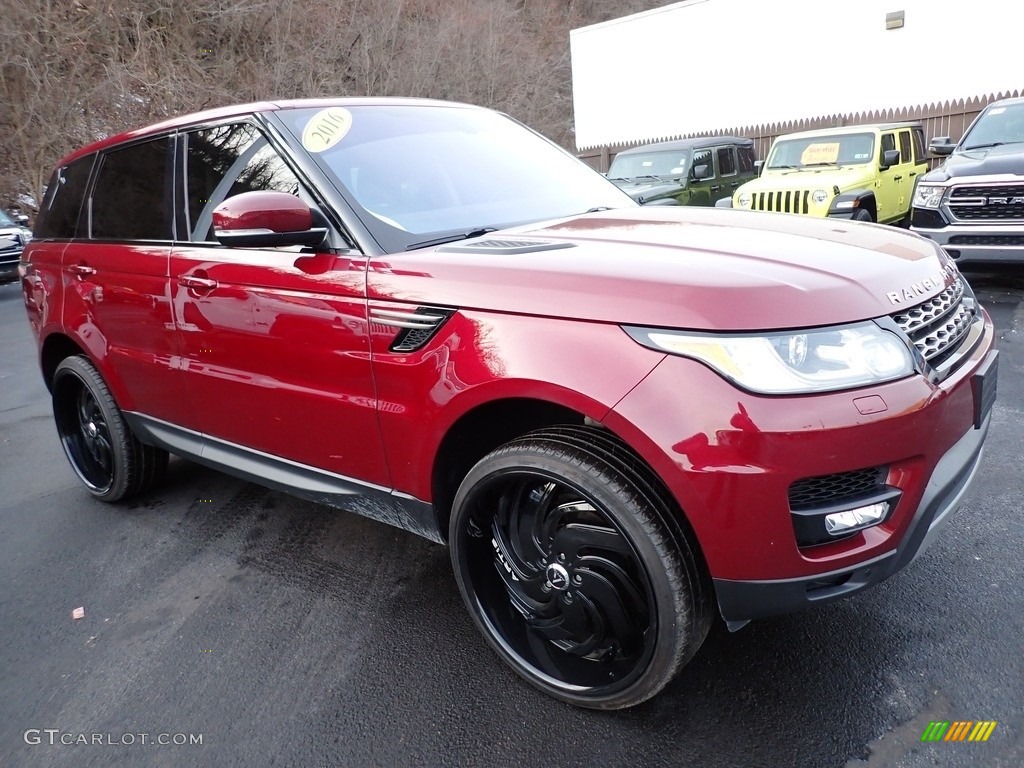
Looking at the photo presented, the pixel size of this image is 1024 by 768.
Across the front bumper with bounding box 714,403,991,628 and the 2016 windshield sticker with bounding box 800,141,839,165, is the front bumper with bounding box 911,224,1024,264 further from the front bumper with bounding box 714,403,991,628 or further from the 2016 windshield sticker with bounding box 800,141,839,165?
the front bumper with bounding box 714,403,991,628

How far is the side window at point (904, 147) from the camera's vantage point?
1053 centimetres

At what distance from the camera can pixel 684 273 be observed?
1.85 metres

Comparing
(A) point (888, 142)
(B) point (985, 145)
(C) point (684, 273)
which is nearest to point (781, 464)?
(C) point (684, 273)

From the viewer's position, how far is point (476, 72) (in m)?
28.8

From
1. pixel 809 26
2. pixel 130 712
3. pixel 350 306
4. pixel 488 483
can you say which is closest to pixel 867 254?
pixel 488 483

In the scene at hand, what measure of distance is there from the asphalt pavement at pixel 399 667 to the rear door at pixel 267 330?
593 mm

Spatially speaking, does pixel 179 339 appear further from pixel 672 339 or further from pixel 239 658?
pixel 672 339

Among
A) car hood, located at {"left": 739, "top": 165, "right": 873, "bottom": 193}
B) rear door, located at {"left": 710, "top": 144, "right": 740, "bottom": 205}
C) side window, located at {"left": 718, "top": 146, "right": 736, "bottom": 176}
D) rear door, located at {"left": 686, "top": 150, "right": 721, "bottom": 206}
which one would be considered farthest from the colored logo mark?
side window, located at {"left": 718, "top": 146, "right": 736, "bottom": 176}

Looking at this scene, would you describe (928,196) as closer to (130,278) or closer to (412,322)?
(412,322)

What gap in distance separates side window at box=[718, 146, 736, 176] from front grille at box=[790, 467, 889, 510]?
1148cm

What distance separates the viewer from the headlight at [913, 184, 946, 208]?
7.16 meters

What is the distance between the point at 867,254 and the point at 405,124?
1.77 metres

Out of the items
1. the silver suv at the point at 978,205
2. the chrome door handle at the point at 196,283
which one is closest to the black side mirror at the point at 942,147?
the silver suv at the point at 978,205

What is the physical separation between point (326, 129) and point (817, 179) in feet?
26.7
